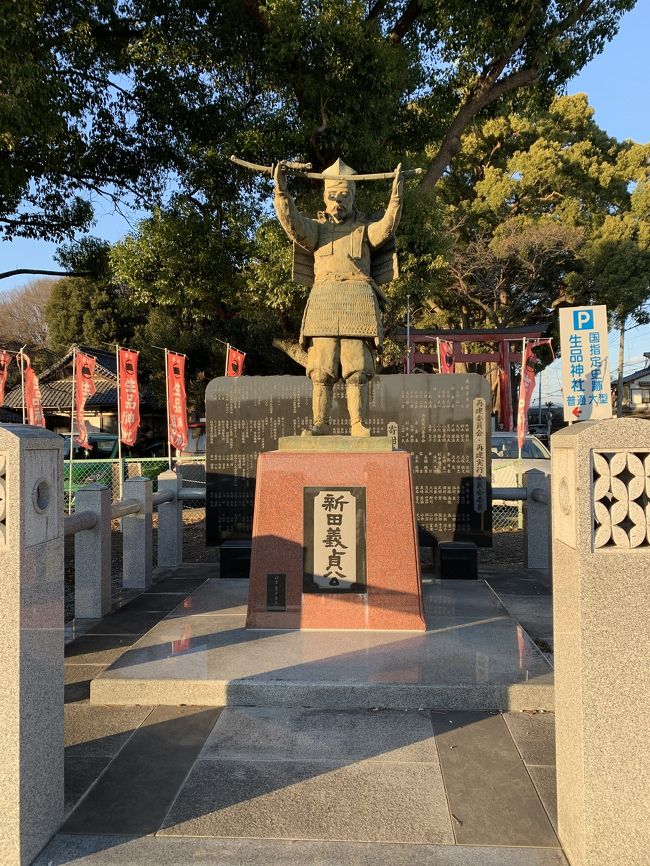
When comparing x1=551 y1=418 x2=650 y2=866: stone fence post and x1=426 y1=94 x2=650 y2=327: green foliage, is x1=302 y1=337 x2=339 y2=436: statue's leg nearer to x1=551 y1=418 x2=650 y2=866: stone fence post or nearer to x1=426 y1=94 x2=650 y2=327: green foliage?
x1=551 y1=418 x2=650 y2=866: stone fence post

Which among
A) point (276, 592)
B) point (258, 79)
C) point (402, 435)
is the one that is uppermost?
point (258, 79)

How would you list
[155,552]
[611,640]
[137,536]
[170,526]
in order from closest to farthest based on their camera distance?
[611,640] < [137,536] < [170,526] < [155,552]

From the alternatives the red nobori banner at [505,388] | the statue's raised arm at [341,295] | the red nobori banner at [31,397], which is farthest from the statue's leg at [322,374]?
the red nobori banner at [505,388]

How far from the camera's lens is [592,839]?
1983mm

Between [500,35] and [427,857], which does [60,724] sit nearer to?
[427,857]

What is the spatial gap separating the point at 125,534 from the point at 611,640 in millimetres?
5489

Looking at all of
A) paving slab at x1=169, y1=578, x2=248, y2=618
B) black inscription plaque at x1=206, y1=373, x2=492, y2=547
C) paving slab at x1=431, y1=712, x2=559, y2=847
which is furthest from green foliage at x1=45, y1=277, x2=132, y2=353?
paving slab at x1=431, y1=712, x2=559, y2=847

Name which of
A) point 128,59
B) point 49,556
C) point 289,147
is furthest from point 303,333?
point 128,59

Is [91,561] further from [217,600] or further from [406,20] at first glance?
[406,20]

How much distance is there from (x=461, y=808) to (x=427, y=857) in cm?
35

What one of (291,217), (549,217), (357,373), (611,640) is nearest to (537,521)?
(357,373)

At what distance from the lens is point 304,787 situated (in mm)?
2570

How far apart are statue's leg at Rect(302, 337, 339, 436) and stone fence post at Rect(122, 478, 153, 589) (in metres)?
2.18

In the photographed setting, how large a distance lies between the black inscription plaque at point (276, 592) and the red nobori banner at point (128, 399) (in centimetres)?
951
